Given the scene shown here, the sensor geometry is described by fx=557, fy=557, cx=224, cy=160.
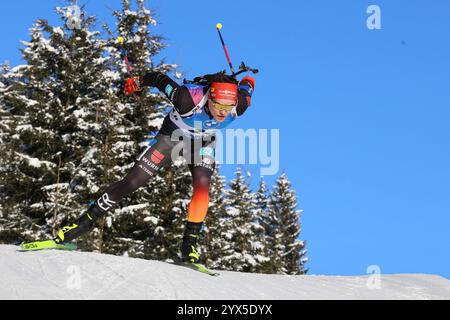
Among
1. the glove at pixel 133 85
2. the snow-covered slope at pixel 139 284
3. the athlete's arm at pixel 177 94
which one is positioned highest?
the glove at pixel 133 85

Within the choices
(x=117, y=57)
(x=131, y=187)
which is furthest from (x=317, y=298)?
(x=117, y=57)

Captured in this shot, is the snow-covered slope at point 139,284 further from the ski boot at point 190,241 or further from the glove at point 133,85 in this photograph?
the glove at point 133,85

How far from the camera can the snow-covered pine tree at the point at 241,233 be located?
27.9 meters

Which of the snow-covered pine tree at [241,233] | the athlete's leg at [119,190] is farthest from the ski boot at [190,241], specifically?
the snow-covered pine tree at [241,233]

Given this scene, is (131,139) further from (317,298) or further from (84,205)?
(317,298)

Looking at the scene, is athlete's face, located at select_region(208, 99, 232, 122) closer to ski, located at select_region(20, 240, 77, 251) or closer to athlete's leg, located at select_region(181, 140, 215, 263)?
athlete's leg, located at select_region(181, 140, 215, 263)

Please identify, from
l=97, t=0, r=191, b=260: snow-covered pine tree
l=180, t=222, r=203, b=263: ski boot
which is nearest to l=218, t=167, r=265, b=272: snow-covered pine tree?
l=97, t=0, r=191, b=260: snow-covered pine tree

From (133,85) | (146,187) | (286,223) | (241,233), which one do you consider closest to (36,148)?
(146,187)

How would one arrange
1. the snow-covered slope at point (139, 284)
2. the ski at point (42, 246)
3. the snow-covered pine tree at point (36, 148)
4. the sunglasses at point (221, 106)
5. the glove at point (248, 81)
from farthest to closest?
the snow-covered pine tree at point (36, 148) → the glove at point (248, 81) → the sunglasses at point (221, 106) → the ski at point (42, 246) → the snow-covered slope at point (139, 284)

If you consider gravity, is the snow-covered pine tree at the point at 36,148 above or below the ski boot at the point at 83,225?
above

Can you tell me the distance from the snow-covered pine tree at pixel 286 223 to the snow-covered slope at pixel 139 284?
35.3m

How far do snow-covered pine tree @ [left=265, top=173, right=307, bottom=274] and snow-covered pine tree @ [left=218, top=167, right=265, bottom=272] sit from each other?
9043mm

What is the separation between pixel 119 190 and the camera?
6828 mm
